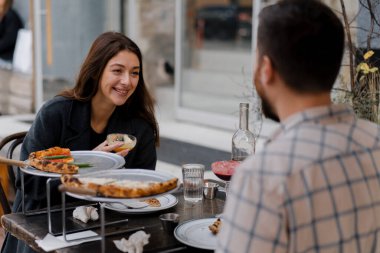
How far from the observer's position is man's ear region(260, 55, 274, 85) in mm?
1165

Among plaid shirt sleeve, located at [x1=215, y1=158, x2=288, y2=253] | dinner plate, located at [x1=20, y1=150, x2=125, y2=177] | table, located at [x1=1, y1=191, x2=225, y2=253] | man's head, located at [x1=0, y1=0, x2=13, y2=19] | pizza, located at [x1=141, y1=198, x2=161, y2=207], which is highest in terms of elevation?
man's head, located at [x1=0, y1=0, x2=13, y2=19]

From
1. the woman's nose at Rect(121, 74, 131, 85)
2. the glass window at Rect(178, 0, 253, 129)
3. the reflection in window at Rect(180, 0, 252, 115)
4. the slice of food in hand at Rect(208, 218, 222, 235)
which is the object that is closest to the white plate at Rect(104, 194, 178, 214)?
the slice of food in hand at Rect(208, 218, 222, 235)

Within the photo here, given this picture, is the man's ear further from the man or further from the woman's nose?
the woman's nose

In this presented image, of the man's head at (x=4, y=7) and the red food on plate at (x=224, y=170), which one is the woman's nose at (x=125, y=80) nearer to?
the red food on plate at (x=224, y=170)

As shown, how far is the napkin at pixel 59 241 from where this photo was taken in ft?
5.62

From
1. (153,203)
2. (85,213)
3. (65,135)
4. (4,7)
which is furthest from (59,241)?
(4,7)

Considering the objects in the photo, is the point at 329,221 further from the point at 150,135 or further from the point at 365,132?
the point at 150,135

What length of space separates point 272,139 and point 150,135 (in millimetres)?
1487

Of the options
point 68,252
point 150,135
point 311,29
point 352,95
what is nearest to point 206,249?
point 68,252

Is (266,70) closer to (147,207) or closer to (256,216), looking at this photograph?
(256,216)

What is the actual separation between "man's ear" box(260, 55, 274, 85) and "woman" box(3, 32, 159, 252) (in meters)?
1.20

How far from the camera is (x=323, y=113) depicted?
1.17m

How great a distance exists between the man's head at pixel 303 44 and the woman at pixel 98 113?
124 cm

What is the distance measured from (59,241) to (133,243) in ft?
0.84
